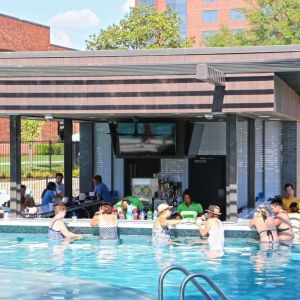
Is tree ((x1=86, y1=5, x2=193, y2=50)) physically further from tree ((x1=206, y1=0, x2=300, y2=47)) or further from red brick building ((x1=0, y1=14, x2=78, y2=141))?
red brick building ((x1=0, y1=14, x2=78, y2=141))

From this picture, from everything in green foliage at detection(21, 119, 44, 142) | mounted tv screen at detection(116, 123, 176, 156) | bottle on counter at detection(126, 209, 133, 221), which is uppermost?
green foliage at detection(21, 119, 44, 142)

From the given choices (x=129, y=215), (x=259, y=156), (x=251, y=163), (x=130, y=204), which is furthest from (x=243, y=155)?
(x=129, y=215)

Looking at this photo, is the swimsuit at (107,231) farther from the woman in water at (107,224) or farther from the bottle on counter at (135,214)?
the bottle on counter at (135,214)

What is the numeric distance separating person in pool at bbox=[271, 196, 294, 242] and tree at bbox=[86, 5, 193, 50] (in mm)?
34977

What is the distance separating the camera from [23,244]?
56.5 ft

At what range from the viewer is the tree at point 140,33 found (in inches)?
2002

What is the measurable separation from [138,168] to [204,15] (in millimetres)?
75642

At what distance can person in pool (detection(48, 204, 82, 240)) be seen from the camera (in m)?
17.2

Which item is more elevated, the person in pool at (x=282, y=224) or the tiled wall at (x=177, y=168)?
the tiled wall at (x=177, y=168)

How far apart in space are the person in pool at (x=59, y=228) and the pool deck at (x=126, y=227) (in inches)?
25.0

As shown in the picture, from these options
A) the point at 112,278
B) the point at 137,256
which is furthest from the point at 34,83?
the point at 112,278

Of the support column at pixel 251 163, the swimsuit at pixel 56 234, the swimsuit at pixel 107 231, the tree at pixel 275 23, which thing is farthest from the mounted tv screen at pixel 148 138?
the tree at pixel 275 23

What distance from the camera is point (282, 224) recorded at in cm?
1655

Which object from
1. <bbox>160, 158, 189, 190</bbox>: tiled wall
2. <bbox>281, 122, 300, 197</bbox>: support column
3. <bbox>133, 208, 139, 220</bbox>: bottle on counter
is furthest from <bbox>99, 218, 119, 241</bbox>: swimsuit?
<bbox>281, 122, 300, 197</bbox>: support column
